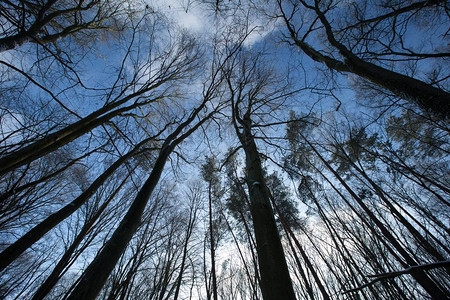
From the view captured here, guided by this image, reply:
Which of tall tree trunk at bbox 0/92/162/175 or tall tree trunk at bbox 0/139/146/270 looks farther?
tall tree trunk at bbox 0/92/162/175

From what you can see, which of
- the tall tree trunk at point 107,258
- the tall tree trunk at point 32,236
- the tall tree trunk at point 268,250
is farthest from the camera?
the tall tree trunk at point 32,236

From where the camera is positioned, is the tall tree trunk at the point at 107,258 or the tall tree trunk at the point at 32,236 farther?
the tall tree trunk at the point at 32,236

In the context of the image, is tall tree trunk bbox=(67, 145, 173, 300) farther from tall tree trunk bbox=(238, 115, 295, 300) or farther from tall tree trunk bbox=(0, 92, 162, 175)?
tall tree trunk bbox=(0, 92, 162, 175)

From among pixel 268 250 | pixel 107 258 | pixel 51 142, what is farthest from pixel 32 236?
pixel 268 250

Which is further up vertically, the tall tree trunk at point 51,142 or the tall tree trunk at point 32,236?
the tall tree trunk at point 51,142

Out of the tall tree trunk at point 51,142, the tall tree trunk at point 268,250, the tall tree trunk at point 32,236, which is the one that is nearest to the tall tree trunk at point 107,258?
the tall tree trunk at point 32,236

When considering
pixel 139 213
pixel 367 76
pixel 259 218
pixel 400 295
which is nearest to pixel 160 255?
pixel 139 213

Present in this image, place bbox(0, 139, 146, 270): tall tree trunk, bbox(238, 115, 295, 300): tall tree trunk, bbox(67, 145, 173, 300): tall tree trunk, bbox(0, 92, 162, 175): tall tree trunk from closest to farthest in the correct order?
bbox(67, 145, 173, 300): tall tree trunk
bbox(238, 115, 295, 300): tall tree trunk
bbox(0, 139, 146, 270): tall tree trunk
bbox(0, 92, 162, 175): tall tree trunk

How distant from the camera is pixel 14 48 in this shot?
3.60 m

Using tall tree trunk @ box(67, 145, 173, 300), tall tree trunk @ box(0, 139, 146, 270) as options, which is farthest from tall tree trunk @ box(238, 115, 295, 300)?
tall tree trunk @ box(0, 139, 146, 270)

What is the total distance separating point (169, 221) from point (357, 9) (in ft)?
30.8

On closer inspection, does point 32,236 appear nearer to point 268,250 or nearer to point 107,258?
point 107,258

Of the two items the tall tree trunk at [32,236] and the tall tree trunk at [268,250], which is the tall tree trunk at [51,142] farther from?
the tall tree trunk at [268,250]

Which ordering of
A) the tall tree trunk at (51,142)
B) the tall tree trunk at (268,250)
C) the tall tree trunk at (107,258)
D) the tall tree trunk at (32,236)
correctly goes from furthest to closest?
the tall tree trunk at (51,142) < the tall tree trunk at (32,236) < the tall tree trunk at (268,250) < the tall tree trunk at (107,258)
